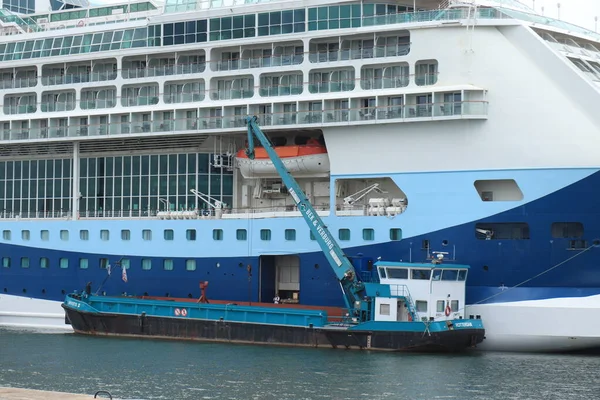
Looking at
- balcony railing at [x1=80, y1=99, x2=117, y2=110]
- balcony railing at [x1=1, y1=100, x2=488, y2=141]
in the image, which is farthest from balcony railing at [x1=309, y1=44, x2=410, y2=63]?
balcony railing at [x1=80, y1=99, x2=117, y2=110]

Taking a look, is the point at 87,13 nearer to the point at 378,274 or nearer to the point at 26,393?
the point at 378,274

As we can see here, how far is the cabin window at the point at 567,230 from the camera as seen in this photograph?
31.4 metres

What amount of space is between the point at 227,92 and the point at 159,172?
12.6 ft

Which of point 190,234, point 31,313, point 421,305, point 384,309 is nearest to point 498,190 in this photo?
point 421,305

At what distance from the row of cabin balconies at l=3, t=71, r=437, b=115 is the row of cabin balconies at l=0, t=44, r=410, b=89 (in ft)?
1.41

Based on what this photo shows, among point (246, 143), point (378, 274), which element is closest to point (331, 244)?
point (378, 274)

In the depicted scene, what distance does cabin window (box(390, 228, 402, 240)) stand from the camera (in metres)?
33.2

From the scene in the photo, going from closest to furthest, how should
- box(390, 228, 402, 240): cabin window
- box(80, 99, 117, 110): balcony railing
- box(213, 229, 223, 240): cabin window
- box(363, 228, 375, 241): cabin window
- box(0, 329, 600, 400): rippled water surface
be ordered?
box(0, 329, 600, 400): rippled water surface, box(390, 228, 402, 240): cabin window, box(363, 228, 375, 241): cabin window, box(213, 229, 223, 240): cabin window, box(80, 99, 117, 110): balcony railing

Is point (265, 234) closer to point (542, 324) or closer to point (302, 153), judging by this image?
point (302, 153)

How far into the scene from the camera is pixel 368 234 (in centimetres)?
3372

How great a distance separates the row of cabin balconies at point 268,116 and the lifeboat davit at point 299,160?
0.82 m

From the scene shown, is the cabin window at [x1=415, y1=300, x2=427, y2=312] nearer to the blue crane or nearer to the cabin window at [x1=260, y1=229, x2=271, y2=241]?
the blue crane

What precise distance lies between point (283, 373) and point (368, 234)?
6.79 m

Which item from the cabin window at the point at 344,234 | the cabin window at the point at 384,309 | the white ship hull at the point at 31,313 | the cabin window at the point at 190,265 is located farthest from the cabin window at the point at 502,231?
the white ship hull at the point at 31,313
